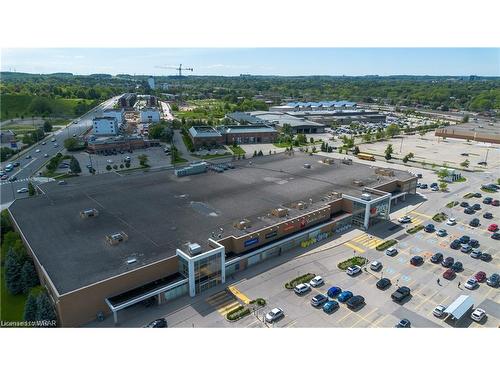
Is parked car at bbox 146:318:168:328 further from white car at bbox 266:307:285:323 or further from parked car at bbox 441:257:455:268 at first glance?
parked car at bbox 441:257:455:268

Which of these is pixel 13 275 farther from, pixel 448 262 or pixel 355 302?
pixel 448 262

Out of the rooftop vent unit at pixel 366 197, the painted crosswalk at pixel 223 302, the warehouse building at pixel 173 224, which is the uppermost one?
the rooftop vent unit at pixel 366 197

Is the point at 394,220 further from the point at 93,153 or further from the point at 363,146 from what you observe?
the point at 93,153

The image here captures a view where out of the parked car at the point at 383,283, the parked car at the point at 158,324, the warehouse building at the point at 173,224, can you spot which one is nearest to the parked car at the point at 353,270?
the parked car at the point at 383,283

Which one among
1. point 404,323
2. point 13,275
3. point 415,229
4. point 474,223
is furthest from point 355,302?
point 13,275

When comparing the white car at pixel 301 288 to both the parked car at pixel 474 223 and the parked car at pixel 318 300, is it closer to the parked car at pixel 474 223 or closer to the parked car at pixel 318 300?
the parked car at pixel 318 300

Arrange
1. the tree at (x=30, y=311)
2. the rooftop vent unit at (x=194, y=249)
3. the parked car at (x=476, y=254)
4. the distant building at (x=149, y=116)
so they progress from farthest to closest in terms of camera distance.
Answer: the distant building at (x=149, y=116) → the parked car at (x=476, y=254) → the rooftop vent unit at (x=194, y=249) → the tree at (x=30, y=311)

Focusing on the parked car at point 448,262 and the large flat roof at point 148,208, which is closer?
the large flat roof at point 148,208
